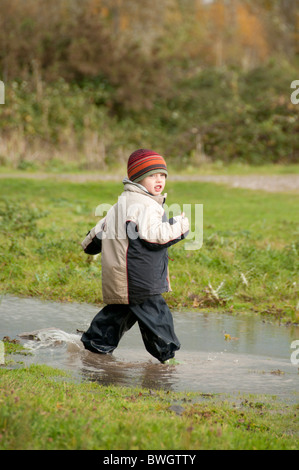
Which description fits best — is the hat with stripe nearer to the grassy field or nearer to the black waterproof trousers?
the black waterproof trousers

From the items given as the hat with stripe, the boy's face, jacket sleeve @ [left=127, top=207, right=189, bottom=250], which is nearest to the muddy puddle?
jacket sleeve @ [left=127, top=207, right=189, bottom=250]

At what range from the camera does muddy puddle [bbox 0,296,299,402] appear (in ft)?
16.8

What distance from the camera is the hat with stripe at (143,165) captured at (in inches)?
209

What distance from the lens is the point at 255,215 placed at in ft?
39.3

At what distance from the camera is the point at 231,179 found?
17.1m

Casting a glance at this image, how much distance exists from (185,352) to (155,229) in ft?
4.57

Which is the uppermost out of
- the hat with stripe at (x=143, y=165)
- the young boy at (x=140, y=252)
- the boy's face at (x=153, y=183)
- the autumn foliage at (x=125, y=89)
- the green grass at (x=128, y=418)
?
the autumn foliage at (x=125, y=89)

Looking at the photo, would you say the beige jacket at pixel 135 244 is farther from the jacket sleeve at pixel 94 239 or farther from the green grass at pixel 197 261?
the green grass at pixel 197 261

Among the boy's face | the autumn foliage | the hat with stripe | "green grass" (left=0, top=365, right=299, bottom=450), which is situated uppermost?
the autumn foliage

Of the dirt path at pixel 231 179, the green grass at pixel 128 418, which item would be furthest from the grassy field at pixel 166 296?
the dirt path at pixel 231 179

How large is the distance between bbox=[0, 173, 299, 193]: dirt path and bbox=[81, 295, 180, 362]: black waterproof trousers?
10.0 m

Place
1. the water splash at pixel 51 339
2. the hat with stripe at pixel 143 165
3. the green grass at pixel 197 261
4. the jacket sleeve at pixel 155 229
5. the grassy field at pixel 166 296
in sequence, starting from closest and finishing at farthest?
the grassy field at pixel 166 296 → the jacket sleeve at pixel 155 229 → the hat with stripe at pixel 143 165 → the water splash at pixel 51 339 → the green grass at pixel 197 261
